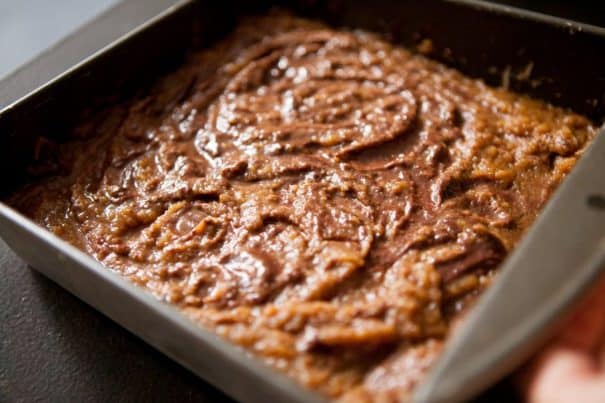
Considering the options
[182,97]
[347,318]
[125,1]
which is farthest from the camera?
[125,1]

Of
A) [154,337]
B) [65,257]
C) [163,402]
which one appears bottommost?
[163,402]

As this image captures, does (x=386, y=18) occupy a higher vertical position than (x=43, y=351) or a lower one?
higher

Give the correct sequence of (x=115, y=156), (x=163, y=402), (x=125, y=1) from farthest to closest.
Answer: (x=125, y=1), (x=115, y=156), (x=163, y=402)

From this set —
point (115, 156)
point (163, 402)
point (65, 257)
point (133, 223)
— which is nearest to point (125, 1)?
point (115, 156)

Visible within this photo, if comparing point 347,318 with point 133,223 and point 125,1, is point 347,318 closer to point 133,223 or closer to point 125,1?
point 133,223

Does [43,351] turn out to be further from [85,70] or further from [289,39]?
[289,39]

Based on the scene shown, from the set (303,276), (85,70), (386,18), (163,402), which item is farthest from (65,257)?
(386,18)

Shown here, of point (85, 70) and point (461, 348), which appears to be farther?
point (85, 70)
